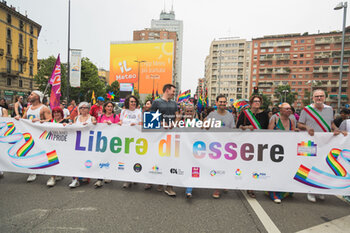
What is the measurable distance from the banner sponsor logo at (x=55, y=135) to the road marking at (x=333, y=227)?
4.39 m

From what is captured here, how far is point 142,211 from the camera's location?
342cm

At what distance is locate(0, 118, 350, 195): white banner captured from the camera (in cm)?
397

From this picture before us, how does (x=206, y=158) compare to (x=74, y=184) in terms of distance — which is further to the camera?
(x=74, y=184)

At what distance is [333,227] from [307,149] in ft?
4.30

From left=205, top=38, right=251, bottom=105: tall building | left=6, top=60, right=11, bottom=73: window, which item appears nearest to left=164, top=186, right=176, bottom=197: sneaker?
left=6, top=60, right=11, bottom=73: window

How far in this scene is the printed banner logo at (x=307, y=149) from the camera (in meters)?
3.99

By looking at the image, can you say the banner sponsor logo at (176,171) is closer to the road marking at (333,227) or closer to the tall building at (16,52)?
the road marking at (333,227)

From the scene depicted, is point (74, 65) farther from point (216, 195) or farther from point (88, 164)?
point (216, 195)

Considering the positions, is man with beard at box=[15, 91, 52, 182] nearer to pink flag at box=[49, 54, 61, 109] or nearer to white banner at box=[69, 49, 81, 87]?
pink flag at box=[49, 54, 61, 109]

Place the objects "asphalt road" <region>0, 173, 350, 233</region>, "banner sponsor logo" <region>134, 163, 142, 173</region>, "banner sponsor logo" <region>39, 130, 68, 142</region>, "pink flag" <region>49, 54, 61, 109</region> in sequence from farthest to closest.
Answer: "pink flag" <region>49, 54, 61, 109</region>, "banner sponsor logo" <region>39, 130, 68, 142</region>, "banner sponsor logo" <region>134, 163, 142, 173</region>, "asphalt road" <region>0, 173, 350, 233</region>

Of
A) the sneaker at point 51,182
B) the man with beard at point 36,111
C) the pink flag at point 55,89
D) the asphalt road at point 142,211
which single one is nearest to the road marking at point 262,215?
the asphalt road at point 142,211

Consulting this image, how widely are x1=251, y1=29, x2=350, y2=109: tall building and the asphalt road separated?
76.2 metres

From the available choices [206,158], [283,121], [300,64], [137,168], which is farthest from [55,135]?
[300,64]

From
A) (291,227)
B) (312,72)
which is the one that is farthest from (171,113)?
(312,72)
